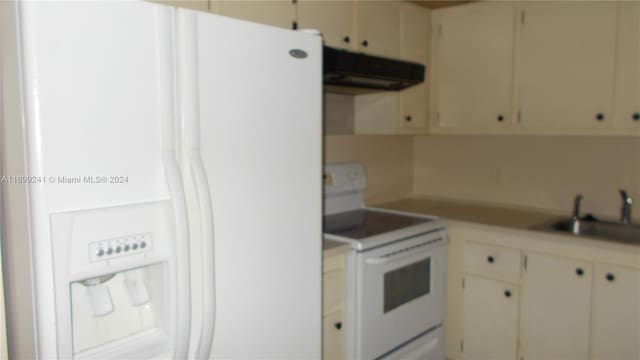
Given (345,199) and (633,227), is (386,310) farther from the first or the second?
(633,227)

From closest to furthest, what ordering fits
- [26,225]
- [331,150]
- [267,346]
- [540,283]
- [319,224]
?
[26,225] → [267,346] → [319,224] → [540,283] → [331,150]

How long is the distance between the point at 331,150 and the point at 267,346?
4.73 feet

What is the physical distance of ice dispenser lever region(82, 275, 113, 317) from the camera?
3.91 ft

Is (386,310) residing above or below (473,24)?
below

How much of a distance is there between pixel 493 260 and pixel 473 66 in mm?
1116

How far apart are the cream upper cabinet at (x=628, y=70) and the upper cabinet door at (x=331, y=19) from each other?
128cm

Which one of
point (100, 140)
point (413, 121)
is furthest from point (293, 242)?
point (413, 121)

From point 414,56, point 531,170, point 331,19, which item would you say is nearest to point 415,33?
point 414,56

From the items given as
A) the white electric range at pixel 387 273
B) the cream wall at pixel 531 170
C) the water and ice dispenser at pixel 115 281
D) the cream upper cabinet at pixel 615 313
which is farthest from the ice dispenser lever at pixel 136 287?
the cream wall at pixel 531 170

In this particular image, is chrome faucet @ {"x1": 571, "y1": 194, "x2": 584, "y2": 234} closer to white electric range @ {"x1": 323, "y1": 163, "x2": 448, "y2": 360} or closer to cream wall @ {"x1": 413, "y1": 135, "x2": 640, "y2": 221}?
cream wall @ {"x1": 413, "y1": 135, "x2": 640, "y2": 221}

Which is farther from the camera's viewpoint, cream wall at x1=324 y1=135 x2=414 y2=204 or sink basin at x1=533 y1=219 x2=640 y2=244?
cream wall at x1=324 y1=135 x2=414 y2=204

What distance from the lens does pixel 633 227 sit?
2555 mm

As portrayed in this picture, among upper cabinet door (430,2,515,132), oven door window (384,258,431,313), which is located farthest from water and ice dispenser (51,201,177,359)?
upper cabinet door (430,2,515,132)

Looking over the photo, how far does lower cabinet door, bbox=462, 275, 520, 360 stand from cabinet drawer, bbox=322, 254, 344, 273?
911 mm
